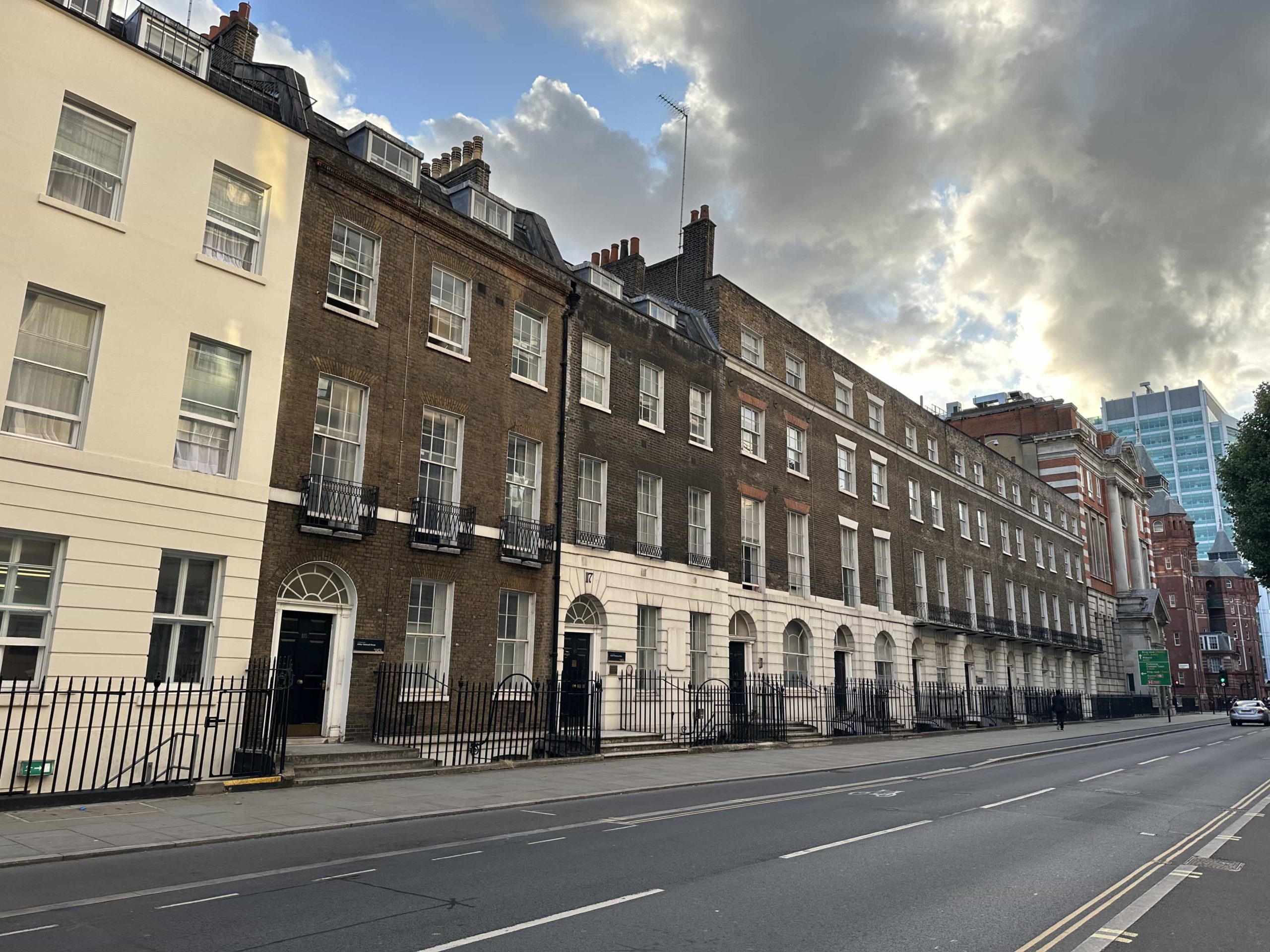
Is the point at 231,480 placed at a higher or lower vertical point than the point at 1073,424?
lower

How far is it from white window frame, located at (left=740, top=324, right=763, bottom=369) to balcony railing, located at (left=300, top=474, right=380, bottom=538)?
15.4m

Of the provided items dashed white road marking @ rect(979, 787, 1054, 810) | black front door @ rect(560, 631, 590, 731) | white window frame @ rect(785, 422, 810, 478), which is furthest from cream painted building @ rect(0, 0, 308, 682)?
white window frame @ rect(785, 422, 810, 478)

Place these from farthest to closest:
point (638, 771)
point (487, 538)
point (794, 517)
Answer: point (794, 517) → point (487, 538) → point (638, 771)

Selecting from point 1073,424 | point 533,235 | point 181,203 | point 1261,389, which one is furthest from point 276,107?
point 1073,424

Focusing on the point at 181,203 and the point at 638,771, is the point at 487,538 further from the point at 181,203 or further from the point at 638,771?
the point at 181,203

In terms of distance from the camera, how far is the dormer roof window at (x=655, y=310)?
25.1m

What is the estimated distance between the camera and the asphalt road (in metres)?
5.76

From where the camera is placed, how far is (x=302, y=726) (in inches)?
594

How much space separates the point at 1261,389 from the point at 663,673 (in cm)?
2694

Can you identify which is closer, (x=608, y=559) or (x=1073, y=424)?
(x=608, y=559)

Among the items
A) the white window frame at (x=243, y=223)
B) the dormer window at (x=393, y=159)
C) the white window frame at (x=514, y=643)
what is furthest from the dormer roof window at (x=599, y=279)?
the white window frame at (x=243, y=223)

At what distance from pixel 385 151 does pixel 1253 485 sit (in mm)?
30872

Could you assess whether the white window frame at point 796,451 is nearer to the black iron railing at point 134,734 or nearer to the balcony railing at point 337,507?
the balcony railing at point 337,507

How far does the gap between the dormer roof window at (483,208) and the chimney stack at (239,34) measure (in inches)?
197
